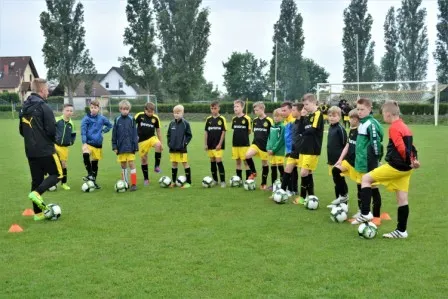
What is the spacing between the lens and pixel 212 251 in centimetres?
640

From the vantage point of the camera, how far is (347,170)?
8.60 metres

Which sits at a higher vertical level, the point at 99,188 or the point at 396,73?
the point at 396,73

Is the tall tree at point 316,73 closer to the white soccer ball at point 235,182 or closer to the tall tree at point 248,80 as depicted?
the tall tree at point 248,80

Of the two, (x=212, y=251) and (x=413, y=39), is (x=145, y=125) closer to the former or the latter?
(x=212, y=251)

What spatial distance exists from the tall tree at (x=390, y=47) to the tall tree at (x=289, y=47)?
423 inches

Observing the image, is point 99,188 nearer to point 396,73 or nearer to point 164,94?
point 164,94

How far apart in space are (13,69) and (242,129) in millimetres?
84930

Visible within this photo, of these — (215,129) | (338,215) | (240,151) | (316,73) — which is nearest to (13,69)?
(316,73)

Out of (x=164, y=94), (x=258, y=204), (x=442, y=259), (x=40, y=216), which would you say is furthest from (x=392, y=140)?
(x=164, y=94)

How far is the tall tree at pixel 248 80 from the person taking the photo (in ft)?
250

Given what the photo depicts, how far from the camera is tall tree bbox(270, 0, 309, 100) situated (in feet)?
220

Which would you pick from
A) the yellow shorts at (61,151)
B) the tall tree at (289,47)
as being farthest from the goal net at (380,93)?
the tall tree at (289,47)

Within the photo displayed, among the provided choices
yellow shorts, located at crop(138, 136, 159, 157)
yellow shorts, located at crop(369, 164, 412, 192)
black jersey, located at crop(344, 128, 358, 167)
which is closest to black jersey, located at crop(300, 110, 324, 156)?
black jersey, located at crop(344, 128, 358, 167)

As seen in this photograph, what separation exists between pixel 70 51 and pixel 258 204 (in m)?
57.1
